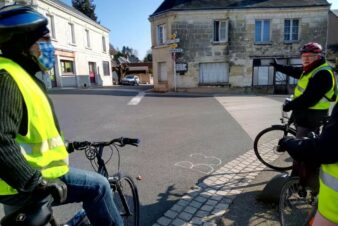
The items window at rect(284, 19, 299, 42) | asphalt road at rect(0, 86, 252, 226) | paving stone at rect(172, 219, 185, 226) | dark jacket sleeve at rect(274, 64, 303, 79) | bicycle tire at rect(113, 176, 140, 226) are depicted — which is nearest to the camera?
bicycle tire at rect(113, 176, 140, 226)

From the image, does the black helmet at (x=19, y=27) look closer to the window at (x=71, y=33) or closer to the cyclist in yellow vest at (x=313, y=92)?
the cyclist in yellow vest at (x=313, y=92)

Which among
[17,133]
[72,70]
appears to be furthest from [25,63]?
[72,70]

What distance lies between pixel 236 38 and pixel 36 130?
2026 cm

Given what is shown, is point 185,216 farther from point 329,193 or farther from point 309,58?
point 309,58

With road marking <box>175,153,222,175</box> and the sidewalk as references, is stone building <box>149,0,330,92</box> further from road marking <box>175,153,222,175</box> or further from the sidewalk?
the sidewalk

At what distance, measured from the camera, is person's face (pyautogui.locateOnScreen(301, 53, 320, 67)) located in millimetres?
3400

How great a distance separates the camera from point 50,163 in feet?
5.11

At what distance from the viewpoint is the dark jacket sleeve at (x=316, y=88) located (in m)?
3.24

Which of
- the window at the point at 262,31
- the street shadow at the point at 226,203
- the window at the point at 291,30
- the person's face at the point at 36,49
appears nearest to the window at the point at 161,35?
the window at the point at 262,31

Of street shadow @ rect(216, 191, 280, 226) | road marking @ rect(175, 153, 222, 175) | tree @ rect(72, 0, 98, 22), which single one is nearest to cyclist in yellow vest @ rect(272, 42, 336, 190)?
street shadow @ rect(216, 191, 280, 226)

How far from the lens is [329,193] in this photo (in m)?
1.55

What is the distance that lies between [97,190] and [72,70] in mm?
27197

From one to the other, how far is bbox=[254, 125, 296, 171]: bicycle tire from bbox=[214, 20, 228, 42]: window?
16.5m

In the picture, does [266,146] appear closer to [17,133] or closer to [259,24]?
[17,133]
